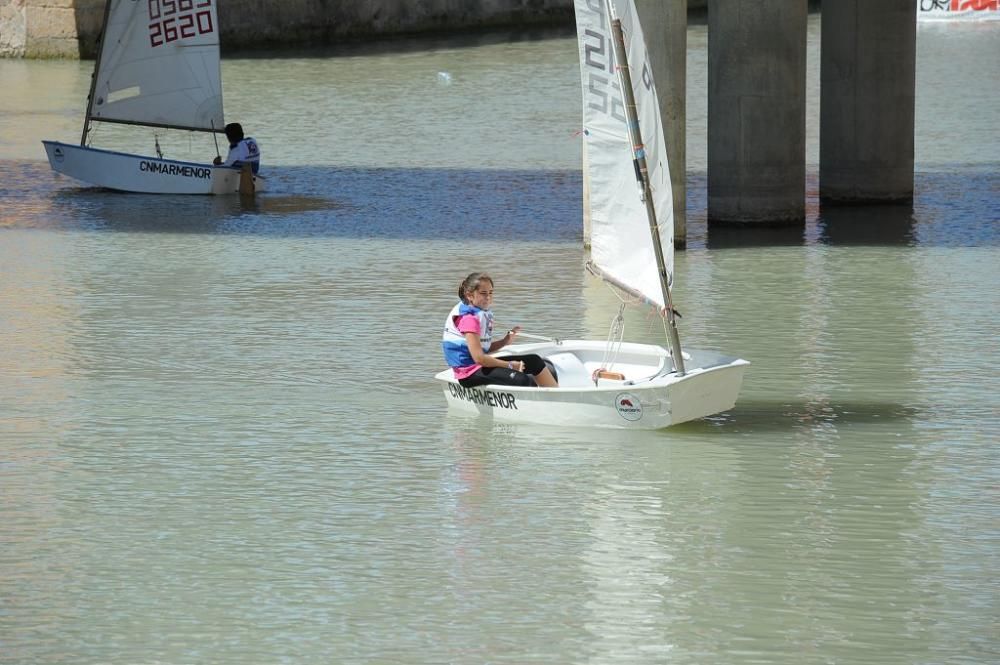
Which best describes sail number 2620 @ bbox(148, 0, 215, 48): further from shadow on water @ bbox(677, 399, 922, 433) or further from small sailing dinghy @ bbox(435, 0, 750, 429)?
shadow on water @ bbox(677, 399, 922, 433)

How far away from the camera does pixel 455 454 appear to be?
58.7 feet

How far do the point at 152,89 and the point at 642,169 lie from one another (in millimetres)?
21309

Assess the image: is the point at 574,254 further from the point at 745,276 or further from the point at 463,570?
the point at 463,570

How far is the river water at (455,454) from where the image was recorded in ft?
44.1

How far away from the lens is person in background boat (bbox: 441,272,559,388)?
18.4 metres

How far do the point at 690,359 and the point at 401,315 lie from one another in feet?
22.1

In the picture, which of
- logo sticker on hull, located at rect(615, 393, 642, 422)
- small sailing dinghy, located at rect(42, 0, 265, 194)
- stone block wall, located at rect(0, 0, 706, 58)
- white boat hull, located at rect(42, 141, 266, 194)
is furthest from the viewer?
stone block wall, located at rect(0, 0, 706, 58)

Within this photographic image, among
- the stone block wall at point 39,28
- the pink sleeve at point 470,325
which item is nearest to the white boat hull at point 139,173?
the pink sleeve at point 470,325

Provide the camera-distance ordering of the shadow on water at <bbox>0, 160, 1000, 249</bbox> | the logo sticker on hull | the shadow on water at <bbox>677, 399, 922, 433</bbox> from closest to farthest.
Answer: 1. the logo sticker on hull
2. the shadow on water at <bbox>677, 399, 922, 433</bbox>
3. the shadow on water at <bbox>0, 160, 1000, 249</bbox>

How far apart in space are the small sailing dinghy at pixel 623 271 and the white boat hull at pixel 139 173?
18.1 meters

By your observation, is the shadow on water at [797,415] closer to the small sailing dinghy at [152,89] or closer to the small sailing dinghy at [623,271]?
the small sailing dinghy at [623,271]

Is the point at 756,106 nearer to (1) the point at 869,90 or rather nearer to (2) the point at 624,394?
(1) the point at 869,90

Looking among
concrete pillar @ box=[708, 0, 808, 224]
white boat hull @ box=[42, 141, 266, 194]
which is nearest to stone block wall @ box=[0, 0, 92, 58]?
white boat hull @ box=[42, 141, 266, 194]

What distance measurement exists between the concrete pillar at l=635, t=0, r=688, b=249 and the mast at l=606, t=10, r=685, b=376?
961cm
